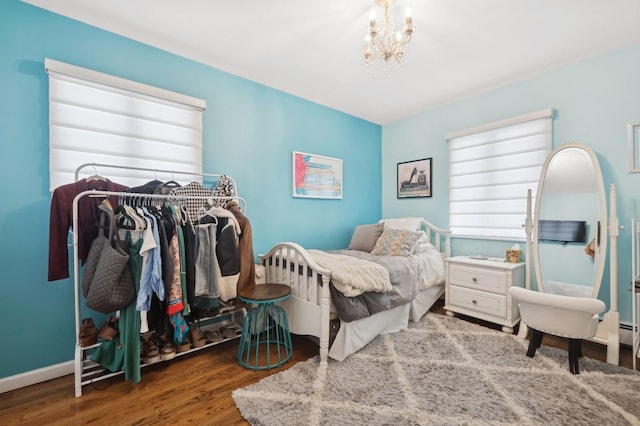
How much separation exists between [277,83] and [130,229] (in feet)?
6.87

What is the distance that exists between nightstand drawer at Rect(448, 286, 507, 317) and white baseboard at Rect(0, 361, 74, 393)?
134 inches

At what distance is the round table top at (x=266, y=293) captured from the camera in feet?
6.63

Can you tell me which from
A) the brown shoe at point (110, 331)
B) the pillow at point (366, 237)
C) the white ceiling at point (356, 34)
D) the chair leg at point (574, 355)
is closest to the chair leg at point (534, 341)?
the chair leg at point (574, 355)

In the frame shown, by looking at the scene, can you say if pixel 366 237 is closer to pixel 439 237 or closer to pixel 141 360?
pixel 439 237

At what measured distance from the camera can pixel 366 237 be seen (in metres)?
3.49

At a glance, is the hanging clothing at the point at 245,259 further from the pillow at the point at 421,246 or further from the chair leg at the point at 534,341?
the chair leg at the point at 534,341

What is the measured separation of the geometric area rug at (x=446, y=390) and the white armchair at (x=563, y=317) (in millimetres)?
155

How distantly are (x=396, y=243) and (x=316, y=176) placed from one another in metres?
1.26

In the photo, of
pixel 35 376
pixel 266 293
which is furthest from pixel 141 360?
pixel 266 293

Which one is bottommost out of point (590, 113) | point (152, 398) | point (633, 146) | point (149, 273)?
point (152, 398)

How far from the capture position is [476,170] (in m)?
3.33

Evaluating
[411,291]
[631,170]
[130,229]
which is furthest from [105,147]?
[631,170]

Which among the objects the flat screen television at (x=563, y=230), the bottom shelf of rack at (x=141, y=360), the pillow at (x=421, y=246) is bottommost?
the bottom shelf of rack at (x=141, y=360)

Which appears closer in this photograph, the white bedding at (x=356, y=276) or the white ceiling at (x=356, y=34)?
the white ceiling at (x=356, y=34)
